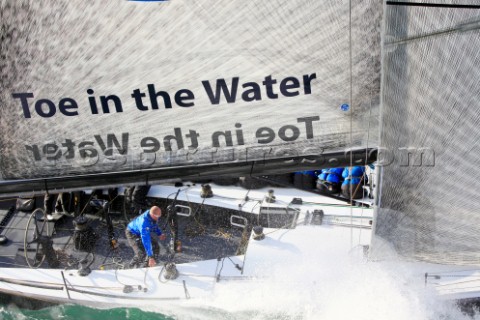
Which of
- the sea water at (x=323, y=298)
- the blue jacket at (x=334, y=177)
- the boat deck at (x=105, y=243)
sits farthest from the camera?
the blue jacket at (x=334, y=177)

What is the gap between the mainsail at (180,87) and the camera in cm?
315

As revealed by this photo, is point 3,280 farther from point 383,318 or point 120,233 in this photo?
point 383,318

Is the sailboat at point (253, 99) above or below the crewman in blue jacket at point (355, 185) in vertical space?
above

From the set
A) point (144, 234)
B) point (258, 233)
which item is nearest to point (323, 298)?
point (258, 233)

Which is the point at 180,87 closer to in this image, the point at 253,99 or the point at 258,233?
the point at 253,99

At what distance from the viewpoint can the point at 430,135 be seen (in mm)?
3557

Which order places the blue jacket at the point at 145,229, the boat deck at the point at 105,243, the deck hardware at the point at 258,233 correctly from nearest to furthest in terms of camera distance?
the blue jacket at the point at 145,229, the deck hardware at the point at 258,233, the boat deck at the point at 105,243

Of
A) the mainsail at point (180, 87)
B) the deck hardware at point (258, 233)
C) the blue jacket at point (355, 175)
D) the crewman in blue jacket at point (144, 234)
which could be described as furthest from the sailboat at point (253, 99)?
the blue jacket at point (355, 175)

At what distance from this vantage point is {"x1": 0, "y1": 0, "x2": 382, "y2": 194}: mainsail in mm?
3152

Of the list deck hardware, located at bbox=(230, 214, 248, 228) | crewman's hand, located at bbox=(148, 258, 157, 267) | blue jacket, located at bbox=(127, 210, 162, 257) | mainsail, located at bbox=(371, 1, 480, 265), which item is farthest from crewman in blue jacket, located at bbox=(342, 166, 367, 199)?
crewman's hand, located at bbox=(148, 258, 157, 267)

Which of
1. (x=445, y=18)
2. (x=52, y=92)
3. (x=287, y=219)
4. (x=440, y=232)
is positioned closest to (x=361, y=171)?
(x=287, y=219)

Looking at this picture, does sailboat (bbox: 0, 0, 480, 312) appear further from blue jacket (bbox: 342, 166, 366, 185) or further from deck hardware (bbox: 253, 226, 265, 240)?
blue jacket (bbox: 342, 166, 366, 185)

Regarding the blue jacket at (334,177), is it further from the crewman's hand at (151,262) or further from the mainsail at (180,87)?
the mainsail at (180,87)

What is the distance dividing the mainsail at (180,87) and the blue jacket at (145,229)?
1547 millimetres
